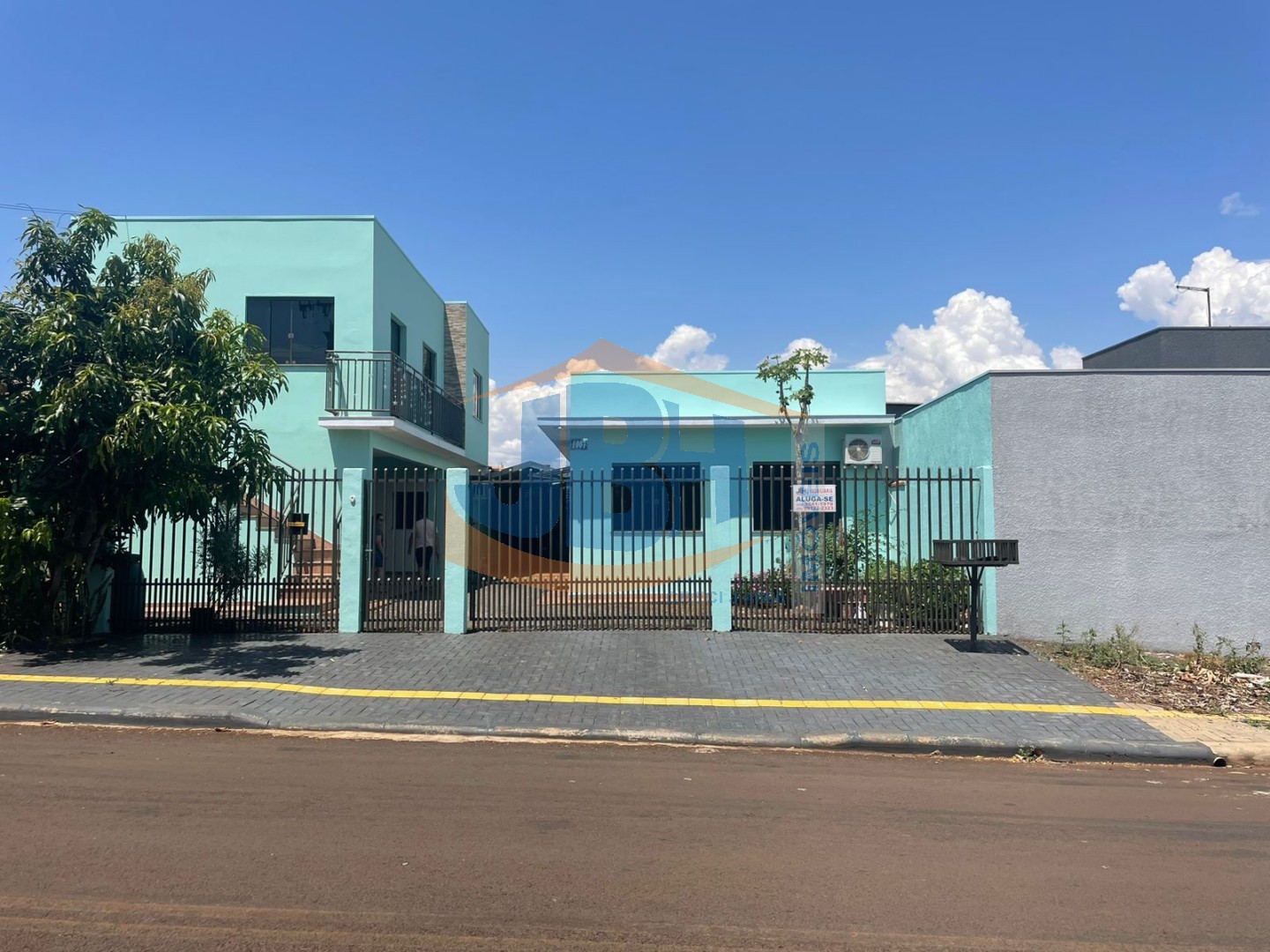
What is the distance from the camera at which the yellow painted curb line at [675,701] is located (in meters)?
7.64

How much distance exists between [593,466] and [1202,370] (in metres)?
9.60

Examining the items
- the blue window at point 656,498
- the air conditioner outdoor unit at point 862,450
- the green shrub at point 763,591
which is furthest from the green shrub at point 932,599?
the air conditioner outdoor unit at point 862,450

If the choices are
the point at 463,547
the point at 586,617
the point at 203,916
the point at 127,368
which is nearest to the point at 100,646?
the point at 127,368

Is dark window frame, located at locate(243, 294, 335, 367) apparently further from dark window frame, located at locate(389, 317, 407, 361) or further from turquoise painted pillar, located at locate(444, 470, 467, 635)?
turquoise painted pillar, located at locate(444, 470, 467, 635)

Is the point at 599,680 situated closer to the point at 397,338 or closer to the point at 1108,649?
the point at 1108,649

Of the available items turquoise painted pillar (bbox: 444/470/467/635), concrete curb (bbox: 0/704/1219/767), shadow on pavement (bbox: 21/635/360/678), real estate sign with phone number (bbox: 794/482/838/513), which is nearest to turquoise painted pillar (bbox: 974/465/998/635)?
real estate sign with phone number (bbox: 794/482/838/513)

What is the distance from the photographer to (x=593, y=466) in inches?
612

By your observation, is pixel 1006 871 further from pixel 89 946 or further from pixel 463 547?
pixel 463 547

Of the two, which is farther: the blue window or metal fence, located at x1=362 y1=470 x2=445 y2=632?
the blue window

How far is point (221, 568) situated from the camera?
10.7 metres

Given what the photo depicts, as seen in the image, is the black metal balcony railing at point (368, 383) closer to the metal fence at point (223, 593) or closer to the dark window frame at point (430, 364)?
the dark window frame at point (430, 364)

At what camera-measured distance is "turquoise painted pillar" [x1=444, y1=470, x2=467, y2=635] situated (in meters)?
10.7

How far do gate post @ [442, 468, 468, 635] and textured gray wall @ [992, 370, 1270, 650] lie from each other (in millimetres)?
6972

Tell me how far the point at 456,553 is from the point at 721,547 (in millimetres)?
3474
